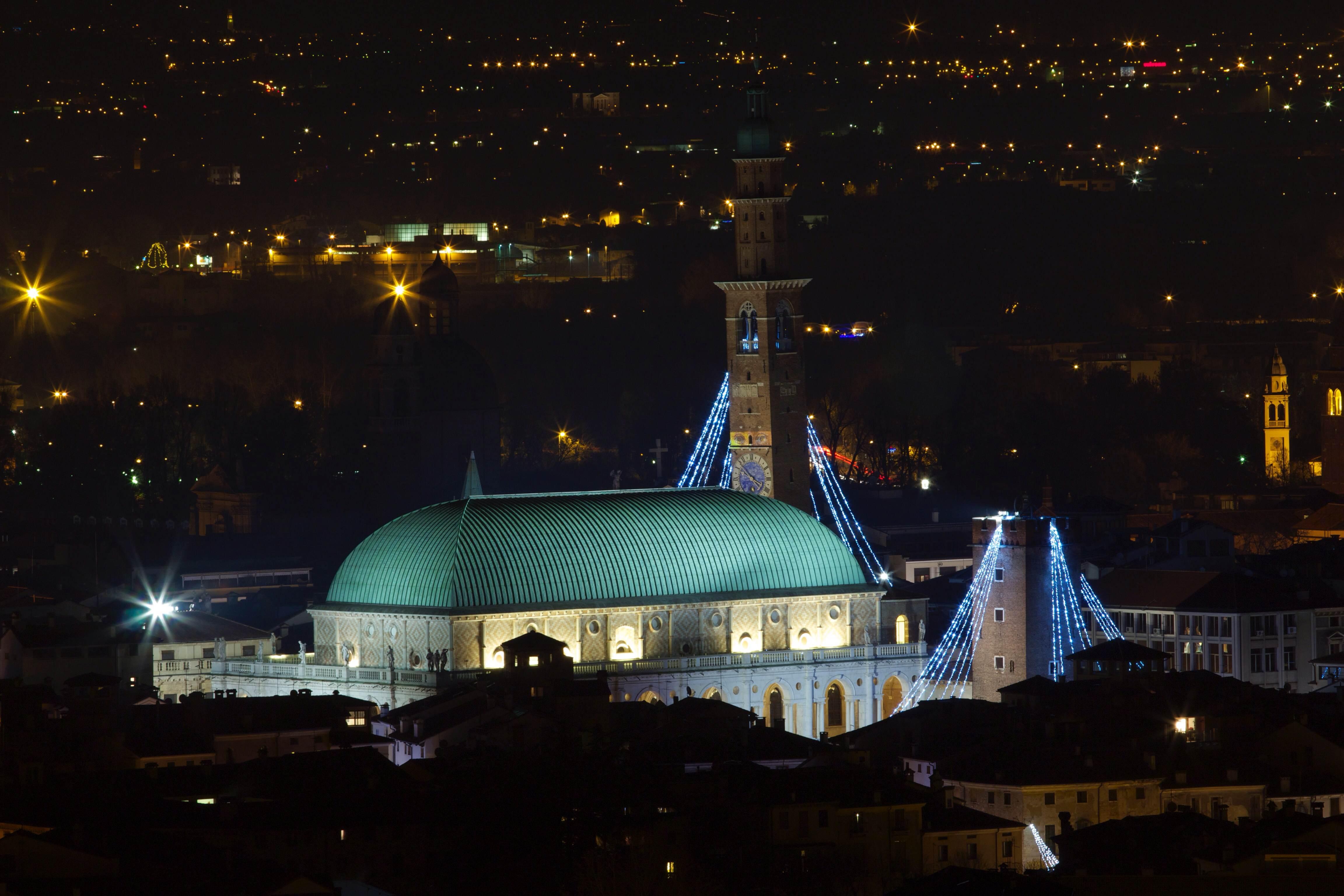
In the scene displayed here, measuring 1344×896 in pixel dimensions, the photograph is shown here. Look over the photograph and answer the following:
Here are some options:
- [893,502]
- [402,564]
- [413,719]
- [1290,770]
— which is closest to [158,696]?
[402,564]

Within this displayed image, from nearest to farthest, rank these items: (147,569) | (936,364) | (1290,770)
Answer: (1290,770), (147,569), (936,364)

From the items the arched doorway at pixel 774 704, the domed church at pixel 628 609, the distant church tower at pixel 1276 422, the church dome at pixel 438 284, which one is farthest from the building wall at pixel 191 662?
the distant church tower at pixel 1276 422

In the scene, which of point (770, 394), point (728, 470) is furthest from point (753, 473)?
point (728, 470)

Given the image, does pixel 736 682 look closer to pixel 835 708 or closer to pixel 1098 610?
pixel 835 708

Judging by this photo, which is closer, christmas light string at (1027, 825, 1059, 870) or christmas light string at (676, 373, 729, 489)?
christmas light string at (1027, 825, 1059, 870)

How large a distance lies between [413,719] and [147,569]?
44789 mm

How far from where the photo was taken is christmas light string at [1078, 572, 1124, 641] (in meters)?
110

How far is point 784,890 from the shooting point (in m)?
70.9

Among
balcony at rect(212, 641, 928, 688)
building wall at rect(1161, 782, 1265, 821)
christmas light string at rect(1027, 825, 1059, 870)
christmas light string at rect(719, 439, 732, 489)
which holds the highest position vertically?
christmas light string at rect(719, 439, 732, 489)

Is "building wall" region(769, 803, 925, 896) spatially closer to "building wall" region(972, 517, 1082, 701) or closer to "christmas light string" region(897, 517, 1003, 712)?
"christmas light string" region(897, 517, 1003, 712)

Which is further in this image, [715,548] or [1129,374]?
[1129,374]

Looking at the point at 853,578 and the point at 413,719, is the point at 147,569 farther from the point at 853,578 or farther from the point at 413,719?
the point at 413,719

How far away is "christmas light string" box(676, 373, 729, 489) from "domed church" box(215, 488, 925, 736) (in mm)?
15110

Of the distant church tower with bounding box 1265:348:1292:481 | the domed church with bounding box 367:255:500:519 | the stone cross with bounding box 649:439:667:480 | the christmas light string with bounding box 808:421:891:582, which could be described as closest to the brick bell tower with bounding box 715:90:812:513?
the christmas light string with bounding box 808:421:891:582
